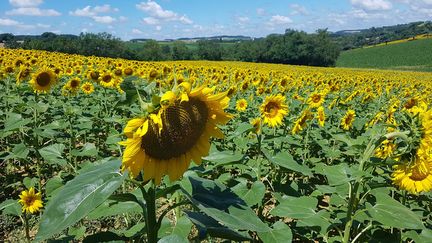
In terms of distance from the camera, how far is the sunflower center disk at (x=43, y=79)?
5273mm

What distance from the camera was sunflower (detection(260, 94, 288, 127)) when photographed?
14.1 ft

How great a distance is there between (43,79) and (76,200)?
470cm

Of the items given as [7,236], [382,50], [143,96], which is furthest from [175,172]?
[382,50]

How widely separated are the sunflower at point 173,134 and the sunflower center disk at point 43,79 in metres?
4.38

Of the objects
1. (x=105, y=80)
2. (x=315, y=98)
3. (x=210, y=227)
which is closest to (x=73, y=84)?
(x=105, y=80)

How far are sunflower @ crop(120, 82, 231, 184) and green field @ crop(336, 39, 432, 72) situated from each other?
196ft

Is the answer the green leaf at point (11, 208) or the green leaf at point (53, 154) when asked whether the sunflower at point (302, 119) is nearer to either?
the green leaf at point (53, 154)

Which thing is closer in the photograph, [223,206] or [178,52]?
[223,206]

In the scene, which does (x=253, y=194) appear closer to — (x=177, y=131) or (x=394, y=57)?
(x=177, y=131)

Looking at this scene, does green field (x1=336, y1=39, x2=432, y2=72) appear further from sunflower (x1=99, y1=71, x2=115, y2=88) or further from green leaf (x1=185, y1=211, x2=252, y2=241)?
green leaf (x1=185, y1=211, x2=252, y2=241)

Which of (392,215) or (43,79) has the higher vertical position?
(43,79)

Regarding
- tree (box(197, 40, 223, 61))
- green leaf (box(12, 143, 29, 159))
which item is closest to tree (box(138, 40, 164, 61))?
tree (box(197, 40, 223, 61))

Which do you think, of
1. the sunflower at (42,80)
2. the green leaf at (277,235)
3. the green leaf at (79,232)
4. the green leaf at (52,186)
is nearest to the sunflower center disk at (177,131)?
the green leaf at (277,235)

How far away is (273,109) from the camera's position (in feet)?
14.3
